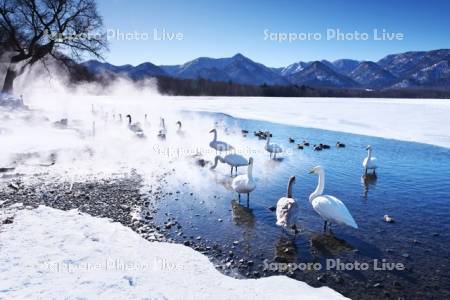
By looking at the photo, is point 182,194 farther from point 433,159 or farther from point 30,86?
point 30,86

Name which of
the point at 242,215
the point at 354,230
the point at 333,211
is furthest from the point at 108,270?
the point at 354,230

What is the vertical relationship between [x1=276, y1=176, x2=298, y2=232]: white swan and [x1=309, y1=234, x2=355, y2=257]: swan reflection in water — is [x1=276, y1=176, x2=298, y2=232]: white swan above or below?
above

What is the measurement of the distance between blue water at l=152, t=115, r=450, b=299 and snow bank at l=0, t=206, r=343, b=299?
0.76 meters

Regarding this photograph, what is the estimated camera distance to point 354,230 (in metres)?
8.89

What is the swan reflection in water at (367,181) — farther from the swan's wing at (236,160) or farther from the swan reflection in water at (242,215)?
the swan's wing at (236,160)

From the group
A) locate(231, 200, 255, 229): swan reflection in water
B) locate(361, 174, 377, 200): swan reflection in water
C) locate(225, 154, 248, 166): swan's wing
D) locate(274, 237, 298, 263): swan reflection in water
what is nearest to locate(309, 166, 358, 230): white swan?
locate(274, 237, 298, 263): swan reflection in water

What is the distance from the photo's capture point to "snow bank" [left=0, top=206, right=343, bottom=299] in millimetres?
5535

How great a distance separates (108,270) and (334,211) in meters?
5.22

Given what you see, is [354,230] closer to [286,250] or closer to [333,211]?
[333,211]

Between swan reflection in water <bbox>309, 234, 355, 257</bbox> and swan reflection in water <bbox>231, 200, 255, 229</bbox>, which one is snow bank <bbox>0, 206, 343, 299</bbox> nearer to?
swan reflection in water <bbox>309, 234, 355, 257</bbox>

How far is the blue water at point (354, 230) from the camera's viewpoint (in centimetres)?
675

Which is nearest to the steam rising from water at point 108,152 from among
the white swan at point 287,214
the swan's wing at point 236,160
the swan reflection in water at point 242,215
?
the swan's wing at point 236,160

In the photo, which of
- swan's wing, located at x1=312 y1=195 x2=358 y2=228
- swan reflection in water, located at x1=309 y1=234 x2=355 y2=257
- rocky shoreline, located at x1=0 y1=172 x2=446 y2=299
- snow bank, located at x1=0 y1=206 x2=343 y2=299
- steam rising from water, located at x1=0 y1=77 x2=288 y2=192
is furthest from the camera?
steam rising from water, located at x1=0 y1=77 x2=288 y2=192

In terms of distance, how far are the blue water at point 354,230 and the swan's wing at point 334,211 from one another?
1.65 feet
